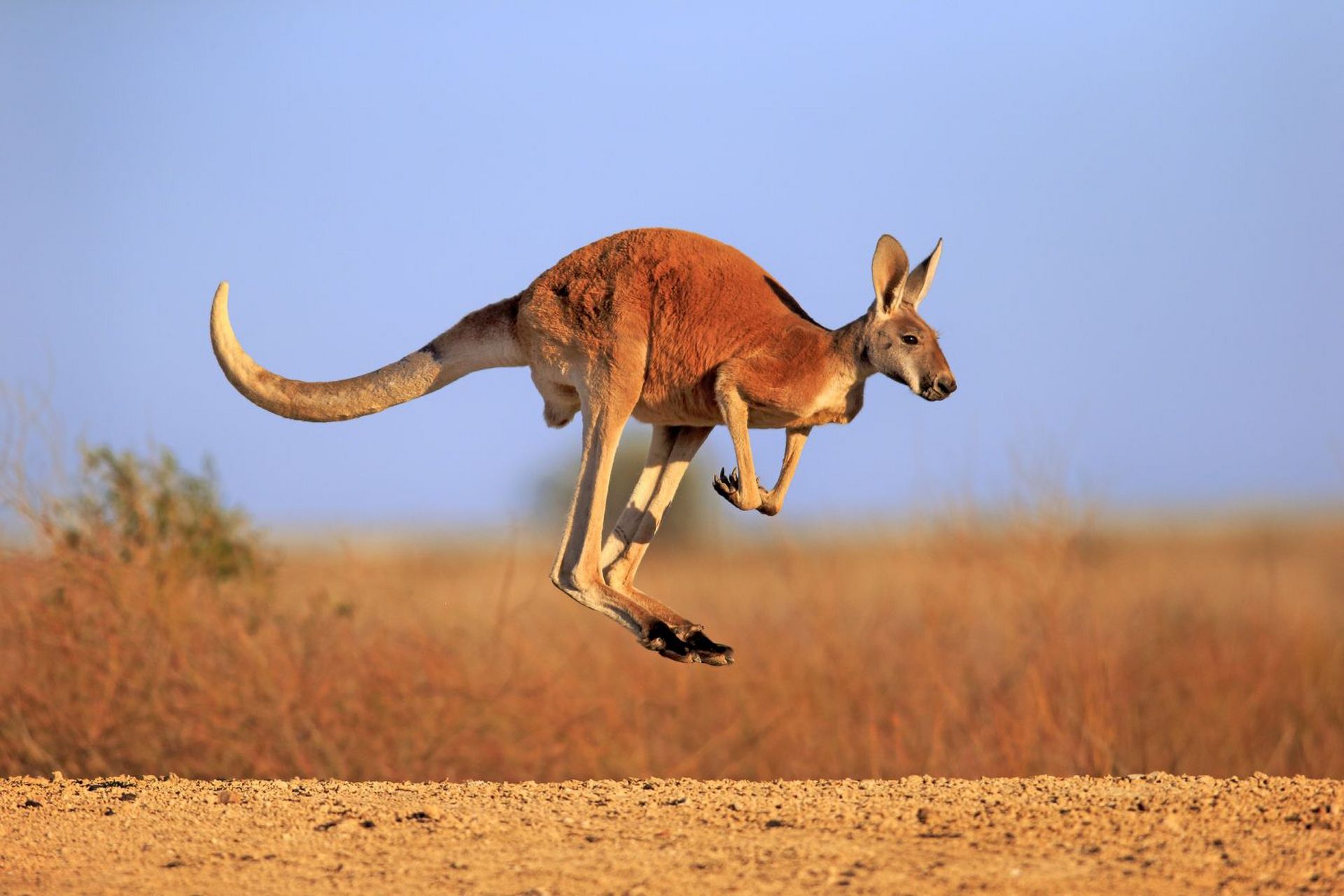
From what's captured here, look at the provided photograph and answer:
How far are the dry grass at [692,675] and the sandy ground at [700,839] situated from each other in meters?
4.54

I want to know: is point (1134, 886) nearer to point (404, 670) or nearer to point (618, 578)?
point (618, 578)

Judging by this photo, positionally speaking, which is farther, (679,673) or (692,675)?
(692,675)

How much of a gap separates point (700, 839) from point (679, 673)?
25.7 ft

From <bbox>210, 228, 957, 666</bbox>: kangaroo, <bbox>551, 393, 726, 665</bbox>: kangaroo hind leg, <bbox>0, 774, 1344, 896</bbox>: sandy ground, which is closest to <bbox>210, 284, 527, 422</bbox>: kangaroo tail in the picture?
<bbox>210, 228, 957, 666</bbox>: kangaroo

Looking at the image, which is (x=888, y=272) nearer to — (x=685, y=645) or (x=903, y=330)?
(x=903, y=330)

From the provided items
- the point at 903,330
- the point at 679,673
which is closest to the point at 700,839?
the point at 903,330

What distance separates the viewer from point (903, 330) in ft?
23.6

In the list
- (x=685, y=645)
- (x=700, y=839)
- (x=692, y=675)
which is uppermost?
(x=685, y=645)

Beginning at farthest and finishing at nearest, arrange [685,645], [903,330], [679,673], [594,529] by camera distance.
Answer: [679,673]
[594,529]
[903,330]
[685,645]

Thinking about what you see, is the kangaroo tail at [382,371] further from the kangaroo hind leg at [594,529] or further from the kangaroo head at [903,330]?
the kangaroo head at [903,330]

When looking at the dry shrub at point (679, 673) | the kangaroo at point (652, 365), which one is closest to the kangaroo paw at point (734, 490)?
the kangaroo at point (652, 365)

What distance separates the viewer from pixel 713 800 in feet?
22.3

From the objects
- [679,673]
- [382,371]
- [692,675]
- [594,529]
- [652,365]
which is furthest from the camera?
[692,675]

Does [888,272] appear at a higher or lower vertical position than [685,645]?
higher
